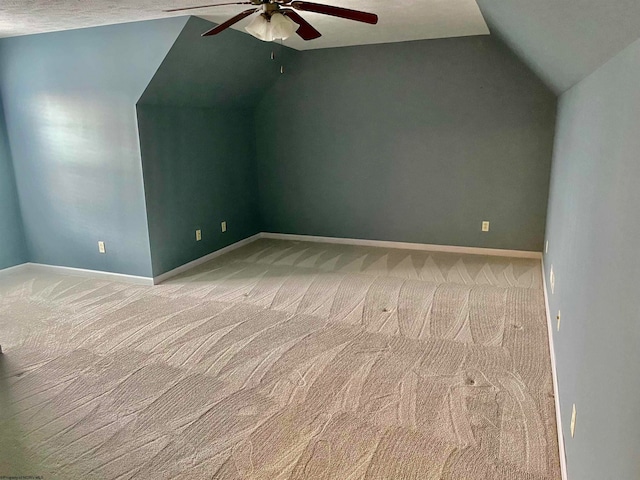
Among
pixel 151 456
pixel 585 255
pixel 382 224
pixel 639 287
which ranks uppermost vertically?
pixel 639 287

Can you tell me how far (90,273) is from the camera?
15.2 feet

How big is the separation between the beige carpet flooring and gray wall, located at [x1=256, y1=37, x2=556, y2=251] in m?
0.84

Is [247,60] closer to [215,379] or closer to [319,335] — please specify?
[319,335]

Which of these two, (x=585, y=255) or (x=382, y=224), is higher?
(x=585, y=255)

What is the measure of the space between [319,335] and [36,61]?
3.61 meters

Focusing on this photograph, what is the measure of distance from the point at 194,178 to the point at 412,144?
234cm

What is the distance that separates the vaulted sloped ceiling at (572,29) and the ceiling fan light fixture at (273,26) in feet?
3.65

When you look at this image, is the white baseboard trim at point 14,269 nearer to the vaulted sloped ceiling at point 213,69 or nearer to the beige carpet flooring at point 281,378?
the beige carpet flooring at point 281,378

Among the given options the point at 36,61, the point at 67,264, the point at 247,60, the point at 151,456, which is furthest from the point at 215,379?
the point at 36,61

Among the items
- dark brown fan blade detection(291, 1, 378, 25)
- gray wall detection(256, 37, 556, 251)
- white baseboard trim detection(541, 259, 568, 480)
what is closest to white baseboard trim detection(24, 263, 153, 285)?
gray wall detection(256, 37, 556, 251)

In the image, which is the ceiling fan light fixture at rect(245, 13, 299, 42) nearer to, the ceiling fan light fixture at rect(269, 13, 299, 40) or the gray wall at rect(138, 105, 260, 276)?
the ceiling fan light fixture at rect(269, 13, 299, 40)

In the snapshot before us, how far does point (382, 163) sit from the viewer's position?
521cm

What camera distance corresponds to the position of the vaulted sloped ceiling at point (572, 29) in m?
1.25

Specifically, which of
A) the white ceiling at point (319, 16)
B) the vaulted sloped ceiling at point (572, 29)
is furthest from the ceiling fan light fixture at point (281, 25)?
the vaulted sloped ceiling at point (572, 29)
